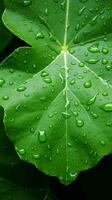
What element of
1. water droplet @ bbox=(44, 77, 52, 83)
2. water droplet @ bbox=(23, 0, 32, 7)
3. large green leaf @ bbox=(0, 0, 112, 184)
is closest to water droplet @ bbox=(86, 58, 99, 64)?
large green leaf @ bbox=(0, 0, 112, 184)

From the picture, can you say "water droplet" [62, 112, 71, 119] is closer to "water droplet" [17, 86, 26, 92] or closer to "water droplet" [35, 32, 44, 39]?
"water droplet" [17, 86, 26, 92]

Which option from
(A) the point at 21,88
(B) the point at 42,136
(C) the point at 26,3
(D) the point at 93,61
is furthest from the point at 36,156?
(C) the point at 26,3

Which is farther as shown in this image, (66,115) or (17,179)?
(17,179)

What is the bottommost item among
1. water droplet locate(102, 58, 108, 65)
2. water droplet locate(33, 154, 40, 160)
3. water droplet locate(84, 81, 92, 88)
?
water droplet locate(33, 154, 40, 160)

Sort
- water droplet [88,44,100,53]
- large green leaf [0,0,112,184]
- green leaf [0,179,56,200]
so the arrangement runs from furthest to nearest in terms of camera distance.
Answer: green leaf [0,179,56,200], water droplet [88,44,100,53], large green leaf [0,0,112,184]

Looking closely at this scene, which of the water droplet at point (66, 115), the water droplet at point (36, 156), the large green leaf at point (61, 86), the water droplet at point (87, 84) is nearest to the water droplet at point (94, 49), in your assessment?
the large green leaf at point (61, 86)

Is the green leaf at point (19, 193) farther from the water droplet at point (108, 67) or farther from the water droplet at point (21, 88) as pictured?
the water droplet at point (108, 67)

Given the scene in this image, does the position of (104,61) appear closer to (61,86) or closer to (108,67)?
(108,67)

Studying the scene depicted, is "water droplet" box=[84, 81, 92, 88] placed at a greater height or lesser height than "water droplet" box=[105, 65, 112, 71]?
lesser

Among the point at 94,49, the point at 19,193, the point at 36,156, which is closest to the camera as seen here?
the point at 36,156
